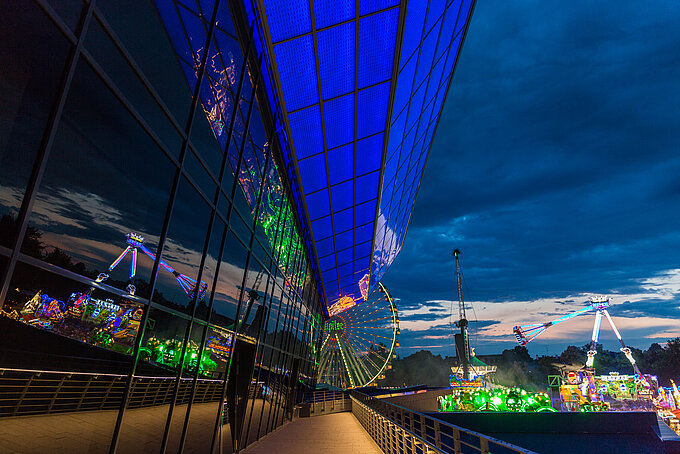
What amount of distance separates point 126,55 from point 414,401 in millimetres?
36895

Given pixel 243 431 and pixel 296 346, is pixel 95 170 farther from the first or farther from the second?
pixel 296 346

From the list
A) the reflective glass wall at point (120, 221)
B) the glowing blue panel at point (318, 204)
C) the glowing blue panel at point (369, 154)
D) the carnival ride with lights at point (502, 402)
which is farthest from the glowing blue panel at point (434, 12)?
the carnival ride with lights at point (502, 402)

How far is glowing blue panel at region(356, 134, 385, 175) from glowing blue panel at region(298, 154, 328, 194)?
1.35 m

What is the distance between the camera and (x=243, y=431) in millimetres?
10078

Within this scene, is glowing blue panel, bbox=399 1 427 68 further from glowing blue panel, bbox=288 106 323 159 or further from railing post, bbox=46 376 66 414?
railing post, bbox=46 376 66 414

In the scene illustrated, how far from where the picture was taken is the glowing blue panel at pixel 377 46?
7.73 metres

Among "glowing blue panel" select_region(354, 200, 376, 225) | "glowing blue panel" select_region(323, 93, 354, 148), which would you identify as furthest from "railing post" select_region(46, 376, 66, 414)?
"glowing blue panel" select_region(354, 200, 376, 225)

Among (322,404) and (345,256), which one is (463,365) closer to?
(322,404)

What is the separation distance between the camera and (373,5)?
730 centimetres

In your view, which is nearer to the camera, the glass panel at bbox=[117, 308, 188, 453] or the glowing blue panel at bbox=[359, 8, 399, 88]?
the glass panel at bbox=[117, 308, 188, 453]

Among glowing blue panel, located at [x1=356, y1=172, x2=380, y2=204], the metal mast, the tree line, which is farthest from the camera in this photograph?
the tree line

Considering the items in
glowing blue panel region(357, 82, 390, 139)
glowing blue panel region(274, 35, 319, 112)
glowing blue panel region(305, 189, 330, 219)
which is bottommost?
glowing blue panel region(305, 189, 330, 219)

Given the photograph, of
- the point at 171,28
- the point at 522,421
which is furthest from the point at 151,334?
the point at 522,421

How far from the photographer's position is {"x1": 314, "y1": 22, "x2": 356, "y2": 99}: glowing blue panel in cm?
786
